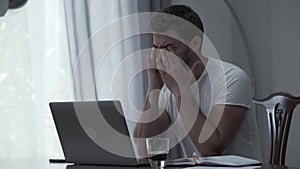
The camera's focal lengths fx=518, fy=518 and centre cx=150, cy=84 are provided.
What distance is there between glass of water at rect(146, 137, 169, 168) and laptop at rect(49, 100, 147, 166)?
0.20 feet

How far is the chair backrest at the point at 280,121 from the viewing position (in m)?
1.92

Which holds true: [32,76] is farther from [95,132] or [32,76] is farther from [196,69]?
[95,132]

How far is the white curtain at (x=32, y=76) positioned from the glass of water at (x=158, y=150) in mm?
1153

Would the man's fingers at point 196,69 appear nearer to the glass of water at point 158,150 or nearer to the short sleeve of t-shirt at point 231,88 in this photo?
the short sleeve of t-shirt at point 231,88

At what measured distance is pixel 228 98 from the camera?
72.7 inches

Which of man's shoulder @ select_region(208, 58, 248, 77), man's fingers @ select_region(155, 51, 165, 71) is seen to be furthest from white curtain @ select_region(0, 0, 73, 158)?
man's shoulder @ select_region(208, 58, 248, 77)

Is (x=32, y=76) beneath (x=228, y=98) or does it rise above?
above

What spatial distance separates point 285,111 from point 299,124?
54.5 inches

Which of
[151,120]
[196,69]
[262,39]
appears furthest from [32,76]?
[262,39]

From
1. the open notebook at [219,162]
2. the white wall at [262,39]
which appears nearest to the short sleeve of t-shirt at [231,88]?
the open notebook at [219,162]

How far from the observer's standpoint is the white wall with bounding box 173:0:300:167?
128 inches

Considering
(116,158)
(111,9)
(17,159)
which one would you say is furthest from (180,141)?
(111,9)

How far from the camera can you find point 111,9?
285 centimetres

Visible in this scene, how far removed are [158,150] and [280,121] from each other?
654mm
